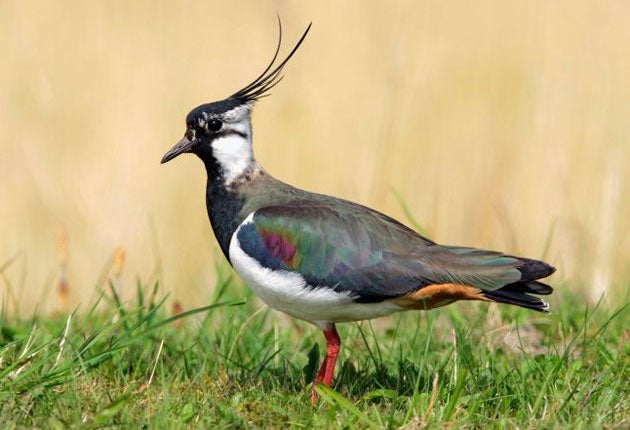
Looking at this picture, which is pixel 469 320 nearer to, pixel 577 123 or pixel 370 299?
pixel 370 299

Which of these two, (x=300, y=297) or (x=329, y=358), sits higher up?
(x=300, y=297)

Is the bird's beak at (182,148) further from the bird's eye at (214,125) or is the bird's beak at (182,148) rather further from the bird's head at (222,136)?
the bird's eye at (214,125)

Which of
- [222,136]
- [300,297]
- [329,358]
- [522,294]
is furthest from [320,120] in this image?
[522,294]

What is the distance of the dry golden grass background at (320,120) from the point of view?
7.88 meters

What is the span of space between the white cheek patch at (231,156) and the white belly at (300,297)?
547 millimetres

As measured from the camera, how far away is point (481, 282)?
4.95 m

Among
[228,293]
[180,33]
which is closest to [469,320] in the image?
[228,293]

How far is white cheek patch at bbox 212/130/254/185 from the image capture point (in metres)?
5.61

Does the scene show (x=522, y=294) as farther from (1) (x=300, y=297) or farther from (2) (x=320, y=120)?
(2) (x=320, y=120)

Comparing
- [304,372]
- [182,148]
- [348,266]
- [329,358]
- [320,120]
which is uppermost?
[182,148]

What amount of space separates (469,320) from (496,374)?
36.4 inches

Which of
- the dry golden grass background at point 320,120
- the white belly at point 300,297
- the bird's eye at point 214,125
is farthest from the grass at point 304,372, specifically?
the dry golden grass background at point 320,120

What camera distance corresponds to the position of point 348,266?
505cm

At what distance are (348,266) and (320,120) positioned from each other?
10.7 feet
